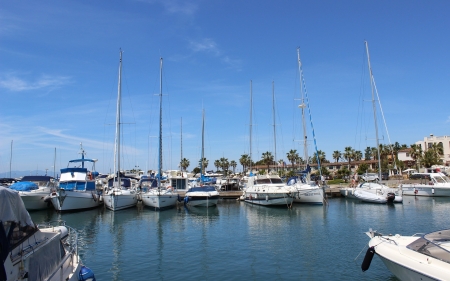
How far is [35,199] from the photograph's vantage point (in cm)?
3912

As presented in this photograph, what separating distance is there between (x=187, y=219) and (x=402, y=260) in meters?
24.2

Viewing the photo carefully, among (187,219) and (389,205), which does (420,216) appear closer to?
(389,205)

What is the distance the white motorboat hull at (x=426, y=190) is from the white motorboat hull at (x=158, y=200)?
35.8 meters

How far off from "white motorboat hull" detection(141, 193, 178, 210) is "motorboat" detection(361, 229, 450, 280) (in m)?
29.6

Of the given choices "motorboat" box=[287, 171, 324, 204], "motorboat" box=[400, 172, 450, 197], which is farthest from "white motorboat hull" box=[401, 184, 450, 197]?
"motorboat" box=[287, 171, 324, 204]

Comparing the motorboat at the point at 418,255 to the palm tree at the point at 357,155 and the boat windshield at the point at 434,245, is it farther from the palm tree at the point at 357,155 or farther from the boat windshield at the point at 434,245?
the palm tree at the point at 357,155

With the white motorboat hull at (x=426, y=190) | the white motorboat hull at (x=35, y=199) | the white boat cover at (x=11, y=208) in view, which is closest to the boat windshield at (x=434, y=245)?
the white boat cover at (x=11, y=208)

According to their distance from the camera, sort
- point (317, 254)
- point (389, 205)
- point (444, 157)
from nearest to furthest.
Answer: point (317, 254) → point (389, 205) → point (444, 157)

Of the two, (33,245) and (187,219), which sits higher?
(33,245)

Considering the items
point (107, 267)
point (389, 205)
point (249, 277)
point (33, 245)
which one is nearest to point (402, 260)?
point (249, 277)

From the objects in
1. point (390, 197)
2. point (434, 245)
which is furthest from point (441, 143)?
point (434, 245)

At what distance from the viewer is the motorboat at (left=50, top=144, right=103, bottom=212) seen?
37.6 m

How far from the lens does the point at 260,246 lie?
21.1 m

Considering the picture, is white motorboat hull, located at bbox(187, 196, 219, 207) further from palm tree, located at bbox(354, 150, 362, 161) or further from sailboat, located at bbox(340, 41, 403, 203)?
palm tree, located at bbox(354, 150, 362, 161)
